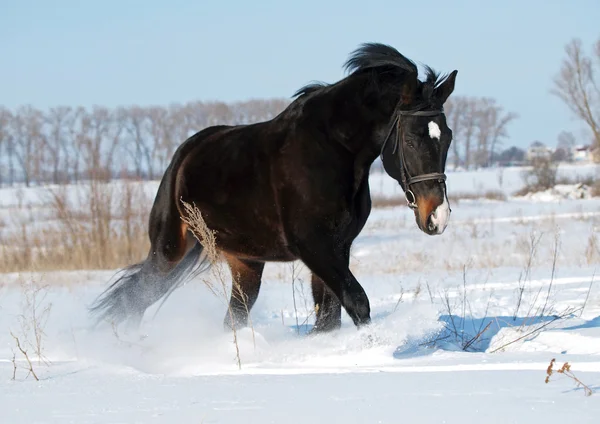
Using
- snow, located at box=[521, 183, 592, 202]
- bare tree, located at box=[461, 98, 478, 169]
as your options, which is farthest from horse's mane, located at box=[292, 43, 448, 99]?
bare tree, located at box=[461, 98, 478, 169]

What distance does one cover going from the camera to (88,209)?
1498 cm

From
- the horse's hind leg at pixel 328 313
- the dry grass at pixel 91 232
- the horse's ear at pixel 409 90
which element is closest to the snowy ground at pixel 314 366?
the horse's hind leg at pixel 328 313

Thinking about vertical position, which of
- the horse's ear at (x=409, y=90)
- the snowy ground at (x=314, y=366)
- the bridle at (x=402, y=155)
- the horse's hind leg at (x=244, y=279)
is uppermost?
the horse's ear at (x=409, y=90)

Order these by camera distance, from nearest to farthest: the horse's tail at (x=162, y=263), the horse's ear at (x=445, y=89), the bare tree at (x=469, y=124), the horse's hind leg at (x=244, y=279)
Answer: the horse's ear at (x=445, y=89) < the horse's tail at (x=162, y=263) < the horse's hind leg at (x=244, y=279) < the bare tree at (x=469, y=124)

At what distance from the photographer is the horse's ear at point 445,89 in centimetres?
467

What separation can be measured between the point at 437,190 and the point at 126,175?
12187 millimetres

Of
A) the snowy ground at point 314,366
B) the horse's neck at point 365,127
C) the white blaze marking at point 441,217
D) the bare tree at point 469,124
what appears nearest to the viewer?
the snowy ground at point 314,366

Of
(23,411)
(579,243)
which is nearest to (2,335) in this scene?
(23,411)

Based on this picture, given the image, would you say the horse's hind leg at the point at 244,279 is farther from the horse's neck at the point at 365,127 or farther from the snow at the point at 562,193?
the snow at the point at 562,193

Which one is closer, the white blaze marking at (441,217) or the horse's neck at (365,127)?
the white blaze marking at (441,217)

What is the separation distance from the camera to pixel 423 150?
443 centimetres

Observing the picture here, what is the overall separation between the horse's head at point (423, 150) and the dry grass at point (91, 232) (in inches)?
421

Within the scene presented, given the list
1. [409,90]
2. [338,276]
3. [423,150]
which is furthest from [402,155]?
[338,276]

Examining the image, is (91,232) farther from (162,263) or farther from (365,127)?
(365,127)
